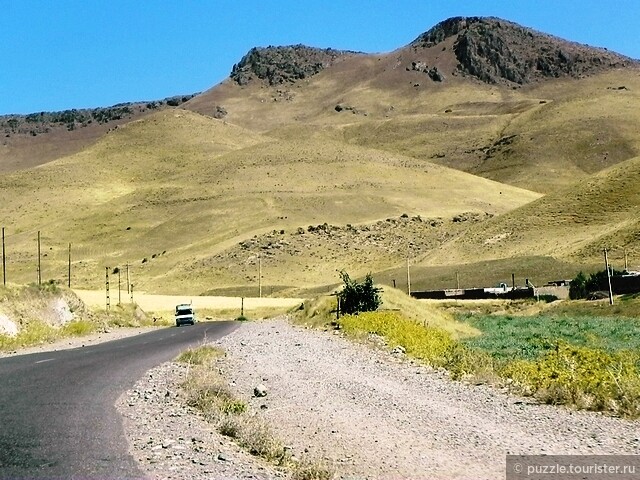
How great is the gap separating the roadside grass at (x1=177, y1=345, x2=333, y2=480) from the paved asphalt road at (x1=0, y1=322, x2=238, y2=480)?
126cm

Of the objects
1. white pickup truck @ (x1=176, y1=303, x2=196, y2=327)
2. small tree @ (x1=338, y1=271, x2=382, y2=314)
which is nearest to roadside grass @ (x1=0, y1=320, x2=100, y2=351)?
white pickup truck @ (x1=176, y1=303, x2=196, y2=327)

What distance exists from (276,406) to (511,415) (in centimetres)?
361

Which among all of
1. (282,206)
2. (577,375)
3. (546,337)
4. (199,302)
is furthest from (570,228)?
(577,375)

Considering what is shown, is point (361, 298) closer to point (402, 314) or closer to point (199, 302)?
point (402, 314)

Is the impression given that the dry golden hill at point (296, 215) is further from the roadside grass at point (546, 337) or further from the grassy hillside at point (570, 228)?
the roadside grass at point (546, 337)

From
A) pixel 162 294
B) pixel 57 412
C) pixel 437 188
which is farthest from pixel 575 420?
pixel 437 188

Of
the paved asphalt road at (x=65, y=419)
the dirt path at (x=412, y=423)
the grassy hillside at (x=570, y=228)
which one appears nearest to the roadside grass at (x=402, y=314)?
the dirt path at (x=412, y=423)

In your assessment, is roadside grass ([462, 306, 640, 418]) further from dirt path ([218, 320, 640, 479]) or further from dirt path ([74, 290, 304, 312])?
dirt path ([74, 290, 304, 312])

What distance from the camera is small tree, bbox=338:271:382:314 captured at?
34.0 m

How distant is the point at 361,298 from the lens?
113ft

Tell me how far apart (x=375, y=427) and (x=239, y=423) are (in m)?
A: 1.83

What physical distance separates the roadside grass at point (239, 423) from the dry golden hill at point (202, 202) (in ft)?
242

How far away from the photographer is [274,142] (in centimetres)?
16712

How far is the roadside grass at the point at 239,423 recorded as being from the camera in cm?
825
